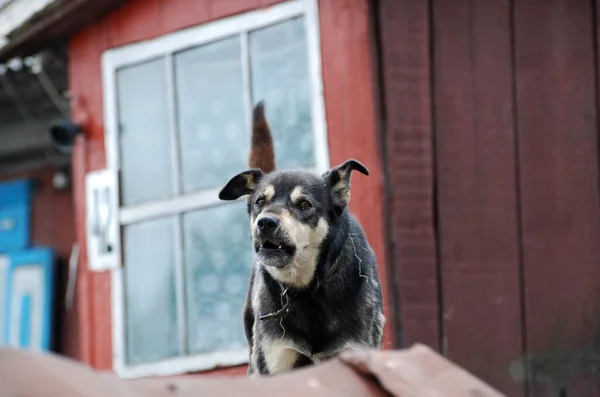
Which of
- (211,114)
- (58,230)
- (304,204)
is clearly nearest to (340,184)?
(304,204)

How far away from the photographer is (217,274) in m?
8.01

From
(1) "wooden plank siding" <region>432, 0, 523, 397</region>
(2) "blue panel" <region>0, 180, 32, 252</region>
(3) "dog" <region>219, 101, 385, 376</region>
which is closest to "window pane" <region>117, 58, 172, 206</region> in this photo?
(1) "wooden plank siding" <region>432, 0, 523, 397</region>

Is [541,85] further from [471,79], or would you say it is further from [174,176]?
[174,176]

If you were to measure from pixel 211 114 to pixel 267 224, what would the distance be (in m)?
3.10

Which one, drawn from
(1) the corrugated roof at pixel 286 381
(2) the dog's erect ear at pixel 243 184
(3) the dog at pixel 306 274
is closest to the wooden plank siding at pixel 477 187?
(3) the dog at pixel 306 274

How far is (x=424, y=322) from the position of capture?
7.12m

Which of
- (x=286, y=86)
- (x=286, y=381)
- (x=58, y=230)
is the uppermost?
(x=286, y=86)

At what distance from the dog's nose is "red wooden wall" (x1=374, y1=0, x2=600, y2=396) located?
2.01m

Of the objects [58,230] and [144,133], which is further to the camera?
[58,230]

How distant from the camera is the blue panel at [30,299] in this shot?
11.5 m

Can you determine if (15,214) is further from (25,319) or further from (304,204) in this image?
(304,204)

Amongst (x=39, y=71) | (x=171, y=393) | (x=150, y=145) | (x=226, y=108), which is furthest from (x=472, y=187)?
(x=171, y=393)

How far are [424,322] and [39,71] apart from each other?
13.5 feet

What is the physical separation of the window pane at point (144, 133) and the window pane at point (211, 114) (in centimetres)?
15
